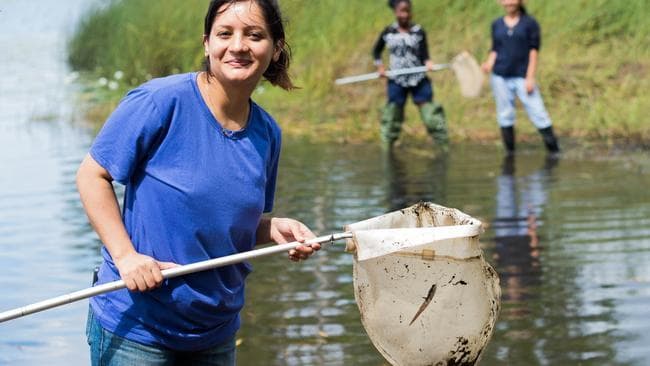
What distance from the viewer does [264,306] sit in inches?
298

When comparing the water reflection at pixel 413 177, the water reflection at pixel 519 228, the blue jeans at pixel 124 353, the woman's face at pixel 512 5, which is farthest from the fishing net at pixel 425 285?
the woman's face at pixel 512 5

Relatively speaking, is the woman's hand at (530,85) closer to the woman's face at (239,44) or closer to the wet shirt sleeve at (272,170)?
→ the wet shirt sleeve at (272,170)

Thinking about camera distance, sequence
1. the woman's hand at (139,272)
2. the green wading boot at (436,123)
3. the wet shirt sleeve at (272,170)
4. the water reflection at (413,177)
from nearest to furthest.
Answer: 1. the woman's hand at (139,272)
2. the wet shirt sleeve at (272,170)
3. the water reflection at (413,177)
4. the green wading boot at (436,123)

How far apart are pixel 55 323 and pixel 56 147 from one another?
8710 mm

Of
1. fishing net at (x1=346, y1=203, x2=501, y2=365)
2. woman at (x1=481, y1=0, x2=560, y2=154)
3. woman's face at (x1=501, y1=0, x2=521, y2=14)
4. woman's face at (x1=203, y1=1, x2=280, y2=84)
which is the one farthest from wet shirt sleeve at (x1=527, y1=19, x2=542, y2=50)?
woman's face at (x1=203, y1=1, x2=280, y2=84)

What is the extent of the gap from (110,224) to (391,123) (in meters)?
11.0

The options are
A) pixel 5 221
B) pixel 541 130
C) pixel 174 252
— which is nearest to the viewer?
pixel 174 252

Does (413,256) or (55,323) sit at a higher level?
(413,256)

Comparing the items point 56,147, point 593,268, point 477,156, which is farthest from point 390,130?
point 593,268

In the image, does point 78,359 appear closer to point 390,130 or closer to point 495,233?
point 495,233

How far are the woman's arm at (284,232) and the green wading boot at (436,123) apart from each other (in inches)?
398

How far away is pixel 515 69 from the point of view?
14.0 metres

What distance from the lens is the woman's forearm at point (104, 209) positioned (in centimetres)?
383

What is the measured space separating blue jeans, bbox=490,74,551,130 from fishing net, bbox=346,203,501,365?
949 cm
